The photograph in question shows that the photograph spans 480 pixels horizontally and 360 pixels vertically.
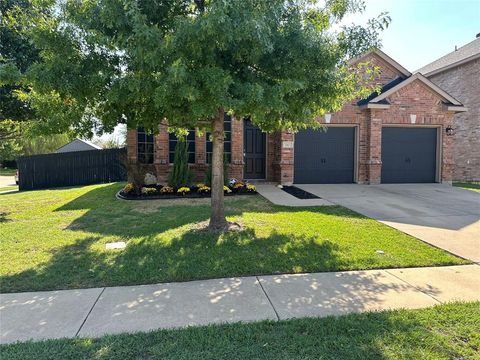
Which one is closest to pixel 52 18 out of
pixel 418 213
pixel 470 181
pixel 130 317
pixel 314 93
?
pixel 314 93

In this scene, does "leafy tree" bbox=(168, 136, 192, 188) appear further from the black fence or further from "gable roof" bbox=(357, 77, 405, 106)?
"gable roof" bbox=(357, 77, 405, 106)

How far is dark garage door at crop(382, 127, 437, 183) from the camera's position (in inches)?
531

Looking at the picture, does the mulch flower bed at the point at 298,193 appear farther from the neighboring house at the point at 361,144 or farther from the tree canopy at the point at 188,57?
the tree canopy at the point at 188,57

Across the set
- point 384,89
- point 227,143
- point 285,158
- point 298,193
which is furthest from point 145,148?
point 384,89

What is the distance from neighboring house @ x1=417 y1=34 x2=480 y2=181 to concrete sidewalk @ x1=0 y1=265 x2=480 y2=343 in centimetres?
1507

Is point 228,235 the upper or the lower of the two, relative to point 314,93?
lower

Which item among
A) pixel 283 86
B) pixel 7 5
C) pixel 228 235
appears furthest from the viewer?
pixel 7 5

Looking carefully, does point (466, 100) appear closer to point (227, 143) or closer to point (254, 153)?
point (254, 153)

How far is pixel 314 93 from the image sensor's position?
5484mm

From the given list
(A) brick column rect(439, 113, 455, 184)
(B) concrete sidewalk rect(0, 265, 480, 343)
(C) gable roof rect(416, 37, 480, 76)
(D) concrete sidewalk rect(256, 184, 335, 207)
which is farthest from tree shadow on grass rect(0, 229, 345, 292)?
(C) gable roof rect(416, 37, 480, 76)

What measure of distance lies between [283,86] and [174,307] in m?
3.24

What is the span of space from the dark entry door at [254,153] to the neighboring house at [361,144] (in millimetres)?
39

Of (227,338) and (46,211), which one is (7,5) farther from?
(227,338)

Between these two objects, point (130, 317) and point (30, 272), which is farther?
point (30, 272)
